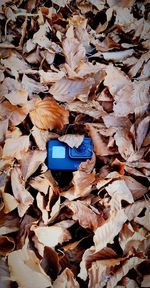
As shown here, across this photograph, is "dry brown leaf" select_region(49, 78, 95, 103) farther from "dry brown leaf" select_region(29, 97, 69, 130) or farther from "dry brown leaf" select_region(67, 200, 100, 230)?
"dry brown leaf" select_region(67, 200, 100, 230)

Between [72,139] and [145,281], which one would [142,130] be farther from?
[145,281]

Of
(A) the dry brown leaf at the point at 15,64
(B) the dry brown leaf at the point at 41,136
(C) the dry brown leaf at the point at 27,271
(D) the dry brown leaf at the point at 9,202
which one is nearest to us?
(C) the dry brown leaf at the point at 27,271

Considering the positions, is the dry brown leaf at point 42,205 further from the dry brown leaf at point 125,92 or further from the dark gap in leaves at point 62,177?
the dry brown leaf at point 125,92

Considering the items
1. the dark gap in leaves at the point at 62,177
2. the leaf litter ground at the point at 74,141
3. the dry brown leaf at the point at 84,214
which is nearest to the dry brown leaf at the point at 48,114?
the leaf litter ground at the point at 74,141

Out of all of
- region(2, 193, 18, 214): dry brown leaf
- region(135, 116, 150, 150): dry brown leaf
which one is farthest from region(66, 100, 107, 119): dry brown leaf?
region(2, 193, 18, 214): dry brown leaf

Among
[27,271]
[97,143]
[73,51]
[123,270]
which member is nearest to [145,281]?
[123,270]

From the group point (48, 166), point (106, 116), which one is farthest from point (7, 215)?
point (106, 116)
